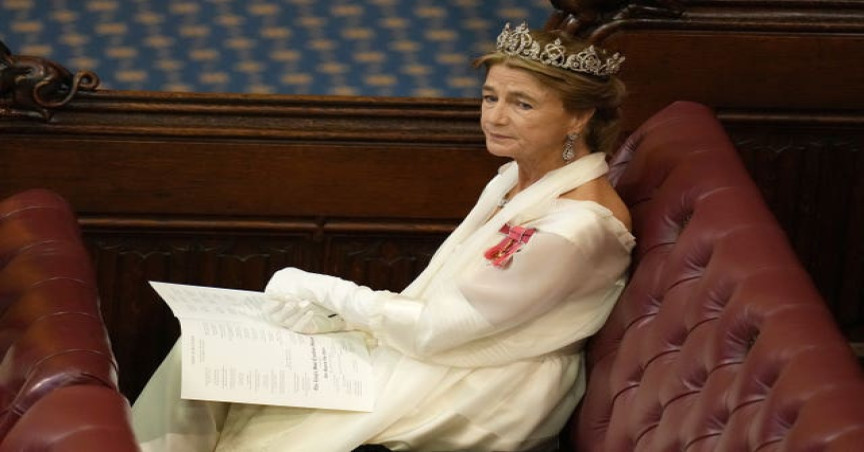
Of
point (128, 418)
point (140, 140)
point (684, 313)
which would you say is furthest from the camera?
point (140, 140)

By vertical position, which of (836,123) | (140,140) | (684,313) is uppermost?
(684,313)

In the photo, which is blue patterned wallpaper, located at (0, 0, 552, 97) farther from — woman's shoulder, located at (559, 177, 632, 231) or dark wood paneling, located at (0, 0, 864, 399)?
woman's shoulder, located at (559, 177, 632, 231)

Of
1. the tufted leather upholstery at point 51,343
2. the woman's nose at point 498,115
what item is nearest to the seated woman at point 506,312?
the woman's nose at point 498,115

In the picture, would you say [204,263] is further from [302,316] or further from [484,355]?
[484,355]

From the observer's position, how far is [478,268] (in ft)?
10.1

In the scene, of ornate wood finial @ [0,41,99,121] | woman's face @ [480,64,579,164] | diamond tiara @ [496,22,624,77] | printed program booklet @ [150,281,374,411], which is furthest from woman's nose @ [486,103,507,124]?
ornate wood finial @ [0,41,99,121]

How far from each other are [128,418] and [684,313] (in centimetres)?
100

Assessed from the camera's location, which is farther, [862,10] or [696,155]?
[862,10]

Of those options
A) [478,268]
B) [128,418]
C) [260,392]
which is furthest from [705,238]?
[128,418]

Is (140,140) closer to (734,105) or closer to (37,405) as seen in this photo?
(734,105)

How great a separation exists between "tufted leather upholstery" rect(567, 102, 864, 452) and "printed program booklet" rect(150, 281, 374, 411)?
44cm

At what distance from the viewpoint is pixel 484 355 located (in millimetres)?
3080

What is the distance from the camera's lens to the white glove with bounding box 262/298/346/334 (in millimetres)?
3236

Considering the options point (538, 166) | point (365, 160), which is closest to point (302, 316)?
point (538, 166)
